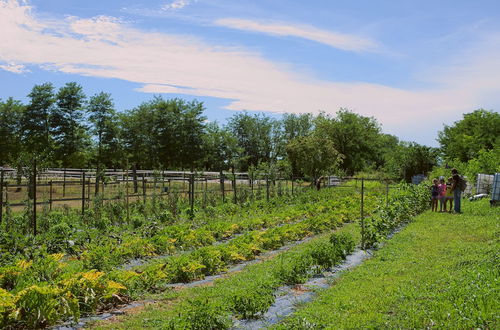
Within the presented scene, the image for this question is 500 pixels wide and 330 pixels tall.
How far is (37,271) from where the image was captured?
21.6ft

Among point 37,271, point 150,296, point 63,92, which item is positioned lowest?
point 150,296

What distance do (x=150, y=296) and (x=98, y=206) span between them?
815 cm

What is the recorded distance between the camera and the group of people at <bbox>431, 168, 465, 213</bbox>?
17.7 meters

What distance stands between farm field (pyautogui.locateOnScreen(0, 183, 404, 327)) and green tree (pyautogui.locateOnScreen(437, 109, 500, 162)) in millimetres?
43883

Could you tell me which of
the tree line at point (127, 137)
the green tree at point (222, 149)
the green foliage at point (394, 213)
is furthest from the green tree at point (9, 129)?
the green foliage at point (394, 213)

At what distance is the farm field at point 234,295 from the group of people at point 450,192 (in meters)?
7.82

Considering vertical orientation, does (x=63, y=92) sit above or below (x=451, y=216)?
above

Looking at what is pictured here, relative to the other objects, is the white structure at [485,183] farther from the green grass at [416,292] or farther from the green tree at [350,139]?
the green tree at [350,139]

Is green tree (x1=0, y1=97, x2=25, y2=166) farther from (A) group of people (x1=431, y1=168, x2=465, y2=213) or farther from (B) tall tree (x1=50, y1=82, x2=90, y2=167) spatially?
(A) group of people (x1=431, y1=168, x2=465, y2=213)

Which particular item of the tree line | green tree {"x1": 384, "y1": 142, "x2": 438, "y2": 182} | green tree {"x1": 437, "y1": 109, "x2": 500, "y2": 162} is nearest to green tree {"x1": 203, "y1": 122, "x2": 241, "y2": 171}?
the tree line

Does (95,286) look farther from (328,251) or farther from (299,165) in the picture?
(299,165)

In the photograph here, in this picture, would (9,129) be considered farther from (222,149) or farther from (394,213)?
(394,213)

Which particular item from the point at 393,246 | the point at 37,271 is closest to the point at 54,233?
the point at 37,271

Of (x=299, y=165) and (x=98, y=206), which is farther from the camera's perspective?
(x=299, y=165)
